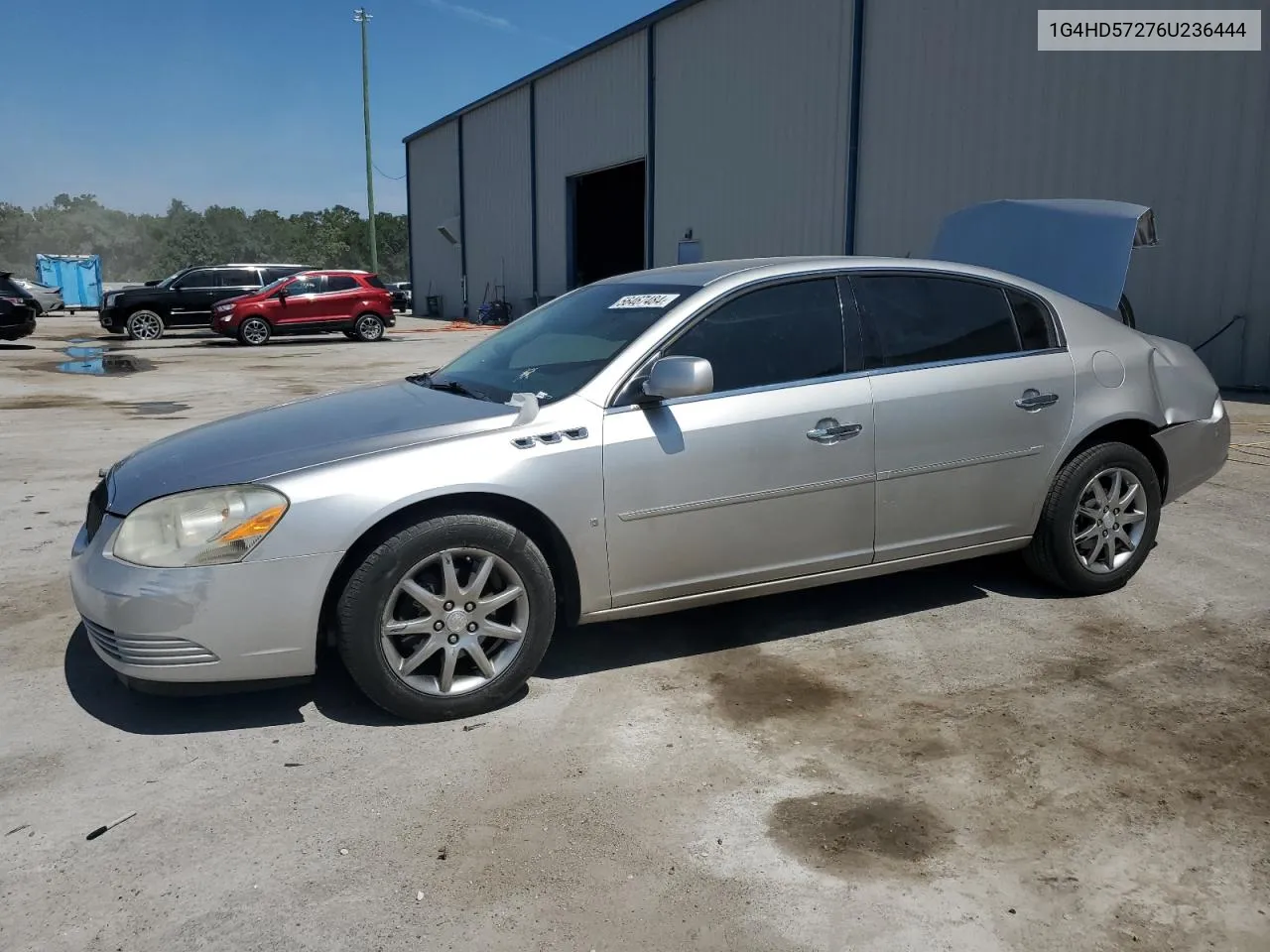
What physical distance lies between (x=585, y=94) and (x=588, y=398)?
992 inches

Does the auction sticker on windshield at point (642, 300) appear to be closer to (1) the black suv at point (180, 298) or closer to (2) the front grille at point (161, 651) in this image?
(2) the front grille at point (161, 651)

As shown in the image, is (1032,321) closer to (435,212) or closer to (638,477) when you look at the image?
(638,477)

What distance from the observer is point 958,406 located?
427cm

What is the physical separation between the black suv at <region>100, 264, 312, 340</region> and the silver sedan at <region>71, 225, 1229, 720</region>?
72.3 ft

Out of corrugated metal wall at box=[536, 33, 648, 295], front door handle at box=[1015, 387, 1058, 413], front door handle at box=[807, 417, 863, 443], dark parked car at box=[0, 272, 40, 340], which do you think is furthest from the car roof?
dark parked car at box=[0, 272, 40, 340]

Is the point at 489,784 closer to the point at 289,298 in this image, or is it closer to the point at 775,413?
the point at 775,413

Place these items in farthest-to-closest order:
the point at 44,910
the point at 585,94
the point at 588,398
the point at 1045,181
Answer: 1. the point at 585,94
2. the point at 1045,181
3. the point at 588,398
4. the point at 44,910

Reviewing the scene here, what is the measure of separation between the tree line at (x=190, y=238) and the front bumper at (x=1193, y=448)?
270 ft

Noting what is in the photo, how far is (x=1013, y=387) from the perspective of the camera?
4.41 m

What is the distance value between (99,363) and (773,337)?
1752 centimetres

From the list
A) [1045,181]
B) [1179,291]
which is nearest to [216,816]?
[1179,291]

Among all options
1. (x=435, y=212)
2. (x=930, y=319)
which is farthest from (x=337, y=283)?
(x=930, y=319)

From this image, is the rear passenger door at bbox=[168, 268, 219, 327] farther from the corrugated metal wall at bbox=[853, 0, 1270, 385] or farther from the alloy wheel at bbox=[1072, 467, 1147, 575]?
the alloy wheel at bbox=[1072, 467, 1147, 575]

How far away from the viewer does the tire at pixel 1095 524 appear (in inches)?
181
